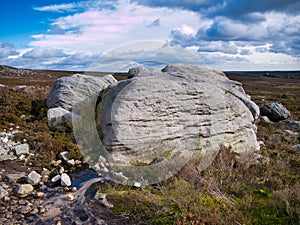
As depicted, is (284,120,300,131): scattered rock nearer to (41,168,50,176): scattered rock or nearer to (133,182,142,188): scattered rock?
(133,182,142,188): scattered rock

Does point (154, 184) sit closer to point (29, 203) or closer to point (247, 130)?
point (29, 203)

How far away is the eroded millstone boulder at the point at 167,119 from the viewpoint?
959 centimetres

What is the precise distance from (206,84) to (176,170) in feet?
16.1

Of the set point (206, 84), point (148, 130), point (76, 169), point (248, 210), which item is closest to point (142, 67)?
point (206, 84)

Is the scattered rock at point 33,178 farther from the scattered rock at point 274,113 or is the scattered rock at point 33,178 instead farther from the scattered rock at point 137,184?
the scattered rock at point 274,113

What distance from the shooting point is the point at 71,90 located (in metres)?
16.3

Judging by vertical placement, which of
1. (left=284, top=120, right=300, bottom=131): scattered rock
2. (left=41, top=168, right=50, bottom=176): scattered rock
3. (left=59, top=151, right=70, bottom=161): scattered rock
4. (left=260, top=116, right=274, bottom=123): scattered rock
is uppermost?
(left=59, top=151, right=70, bottom=161): scattered rock

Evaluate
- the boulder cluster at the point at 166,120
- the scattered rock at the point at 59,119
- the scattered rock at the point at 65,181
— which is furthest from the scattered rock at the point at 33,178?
the scattered rock at the point at 59,119

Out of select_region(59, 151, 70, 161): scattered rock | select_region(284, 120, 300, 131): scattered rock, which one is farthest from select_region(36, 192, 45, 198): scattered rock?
select_region(284, 120, 300, 131): scattered rock

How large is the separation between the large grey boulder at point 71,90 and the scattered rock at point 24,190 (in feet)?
27.5

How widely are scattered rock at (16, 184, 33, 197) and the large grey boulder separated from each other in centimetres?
838

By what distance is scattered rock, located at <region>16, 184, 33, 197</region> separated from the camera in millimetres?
7520

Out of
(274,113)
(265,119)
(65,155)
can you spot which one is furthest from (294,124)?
(65,155)

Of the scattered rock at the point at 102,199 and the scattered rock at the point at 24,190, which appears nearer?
the scattered rock at the point at 102,199
